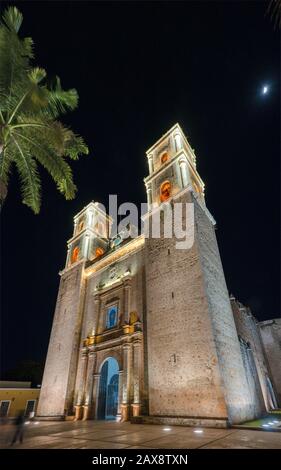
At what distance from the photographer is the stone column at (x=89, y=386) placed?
1544 centimetres

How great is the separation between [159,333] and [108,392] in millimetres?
9777

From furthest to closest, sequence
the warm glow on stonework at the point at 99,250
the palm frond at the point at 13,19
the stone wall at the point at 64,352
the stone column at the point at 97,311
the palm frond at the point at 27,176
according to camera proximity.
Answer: the warm glow on stonework at the point at 99,250 → the stone column at the point at 97,311 → the stone wall at the point at 64,352 → the palm frond at the point at 27,176 → the palm frond at the point at 13,19

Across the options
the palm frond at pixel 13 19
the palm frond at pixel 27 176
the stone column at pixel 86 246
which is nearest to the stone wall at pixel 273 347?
the stone column at pixel 86 246

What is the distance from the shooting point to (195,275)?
13.0 meters

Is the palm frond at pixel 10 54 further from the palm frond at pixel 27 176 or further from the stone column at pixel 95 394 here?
the stone column at pixel 95 394

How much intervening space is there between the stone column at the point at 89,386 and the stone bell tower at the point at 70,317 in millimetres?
1508

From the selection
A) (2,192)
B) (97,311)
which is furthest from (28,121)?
(97,311)

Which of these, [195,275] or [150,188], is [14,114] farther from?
[150,188]

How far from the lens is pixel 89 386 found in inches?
632

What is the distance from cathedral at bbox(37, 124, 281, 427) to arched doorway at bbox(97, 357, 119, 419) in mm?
69

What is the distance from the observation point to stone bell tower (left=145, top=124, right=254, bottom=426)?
34.1 ft

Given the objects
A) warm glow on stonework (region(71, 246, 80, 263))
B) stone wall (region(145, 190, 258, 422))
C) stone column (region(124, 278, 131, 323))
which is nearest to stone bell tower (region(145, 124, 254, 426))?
stone wall (region(145, 190, 258, 422))

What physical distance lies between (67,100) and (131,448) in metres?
11.1
